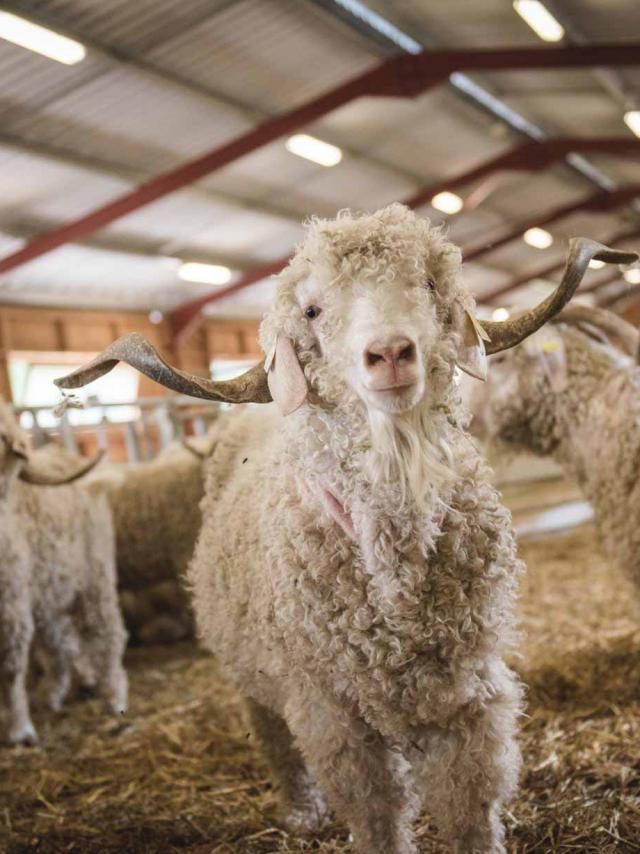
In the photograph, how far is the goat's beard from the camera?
2100mm

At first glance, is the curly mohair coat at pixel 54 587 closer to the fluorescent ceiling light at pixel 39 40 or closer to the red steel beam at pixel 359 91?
the fluorescent ceiling light at pixel 39 40

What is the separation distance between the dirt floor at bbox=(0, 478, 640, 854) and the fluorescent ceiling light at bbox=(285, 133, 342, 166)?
27.1 feet

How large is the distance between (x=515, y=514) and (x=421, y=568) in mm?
7012

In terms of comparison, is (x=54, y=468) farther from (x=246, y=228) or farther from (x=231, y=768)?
(x=246, y=228)

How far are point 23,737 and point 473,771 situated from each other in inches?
119

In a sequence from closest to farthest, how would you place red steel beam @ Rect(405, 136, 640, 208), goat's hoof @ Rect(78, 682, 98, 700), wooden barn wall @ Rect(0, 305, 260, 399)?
1. goat's hoof @ Rect(78, 682, 98, 700)
2. wooden barn wall @ Rect(0, 305, 260, 399)
3. red steel beam @ Rect(405, 136, 640, 208)

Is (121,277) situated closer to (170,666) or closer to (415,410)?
(170,666)

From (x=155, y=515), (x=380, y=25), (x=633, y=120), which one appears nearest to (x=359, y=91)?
(x=380, y=25)

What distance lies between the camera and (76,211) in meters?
12.0

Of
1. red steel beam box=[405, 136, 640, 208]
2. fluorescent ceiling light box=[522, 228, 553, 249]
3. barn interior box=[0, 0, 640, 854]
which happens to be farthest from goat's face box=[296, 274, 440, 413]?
fluorescent ceiling light box=[522, 228, 553, 249]

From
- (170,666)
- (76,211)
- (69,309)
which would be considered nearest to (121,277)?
(69,309)

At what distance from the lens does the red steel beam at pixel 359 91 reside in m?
9.84

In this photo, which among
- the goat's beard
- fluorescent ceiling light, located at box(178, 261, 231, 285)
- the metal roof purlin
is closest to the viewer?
the goat's beard

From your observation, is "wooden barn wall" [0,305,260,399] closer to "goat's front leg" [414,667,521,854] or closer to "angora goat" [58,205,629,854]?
"angora goat" [58,205,629,854]
